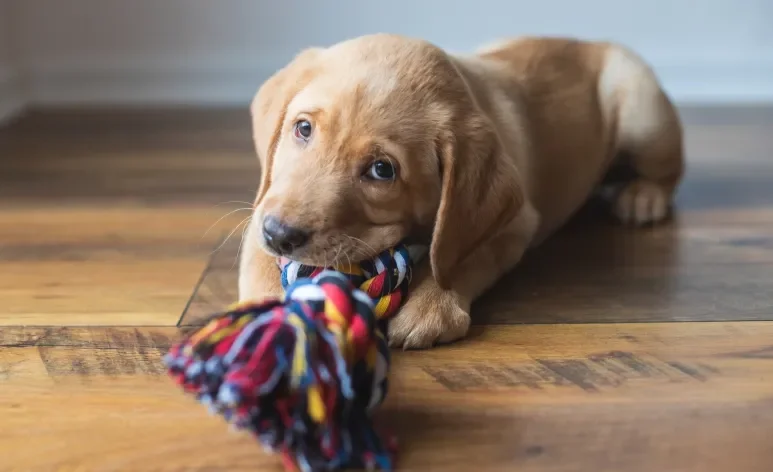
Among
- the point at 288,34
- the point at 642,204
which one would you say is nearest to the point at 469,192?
the point at 642,204

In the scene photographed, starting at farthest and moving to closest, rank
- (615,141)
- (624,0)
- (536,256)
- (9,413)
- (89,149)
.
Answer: (624,0), (89,149), (615,141), (536,256), (9,413)

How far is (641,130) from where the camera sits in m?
2.52

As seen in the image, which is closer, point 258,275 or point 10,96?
point 258,275

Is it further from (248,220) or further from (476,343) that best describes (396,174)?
(248,220)

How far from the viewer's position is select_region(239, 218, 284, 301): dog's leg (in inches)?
67.8

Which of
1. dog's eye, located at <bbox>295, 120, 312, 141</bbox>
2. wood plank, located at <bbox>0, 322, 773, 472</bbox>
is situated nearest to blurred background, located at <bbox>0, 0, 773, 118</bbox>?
dog's eye, located at <bbox>295, 120, 312, 141</bbox>

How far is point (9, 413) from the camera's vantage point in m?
1.48

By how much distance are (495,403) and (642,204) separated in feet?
4.07

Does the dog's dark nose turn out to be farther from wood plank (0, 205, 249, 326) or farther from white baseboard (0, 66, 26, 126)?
white baseboard (0, 66, 26, 126)

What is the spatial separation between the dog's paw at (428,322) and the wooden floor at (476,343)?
29 millimetres

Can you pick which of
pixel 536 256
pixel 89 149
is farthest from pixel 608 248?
pixel 89 149

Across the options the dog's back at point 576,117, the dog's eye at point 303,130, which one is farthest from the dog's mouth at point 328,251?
the dog's back at point 576,117

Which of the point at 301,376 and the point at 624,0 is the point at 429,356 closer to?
the point at 301,376

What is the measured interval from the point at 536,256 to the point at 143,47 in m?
2.78
